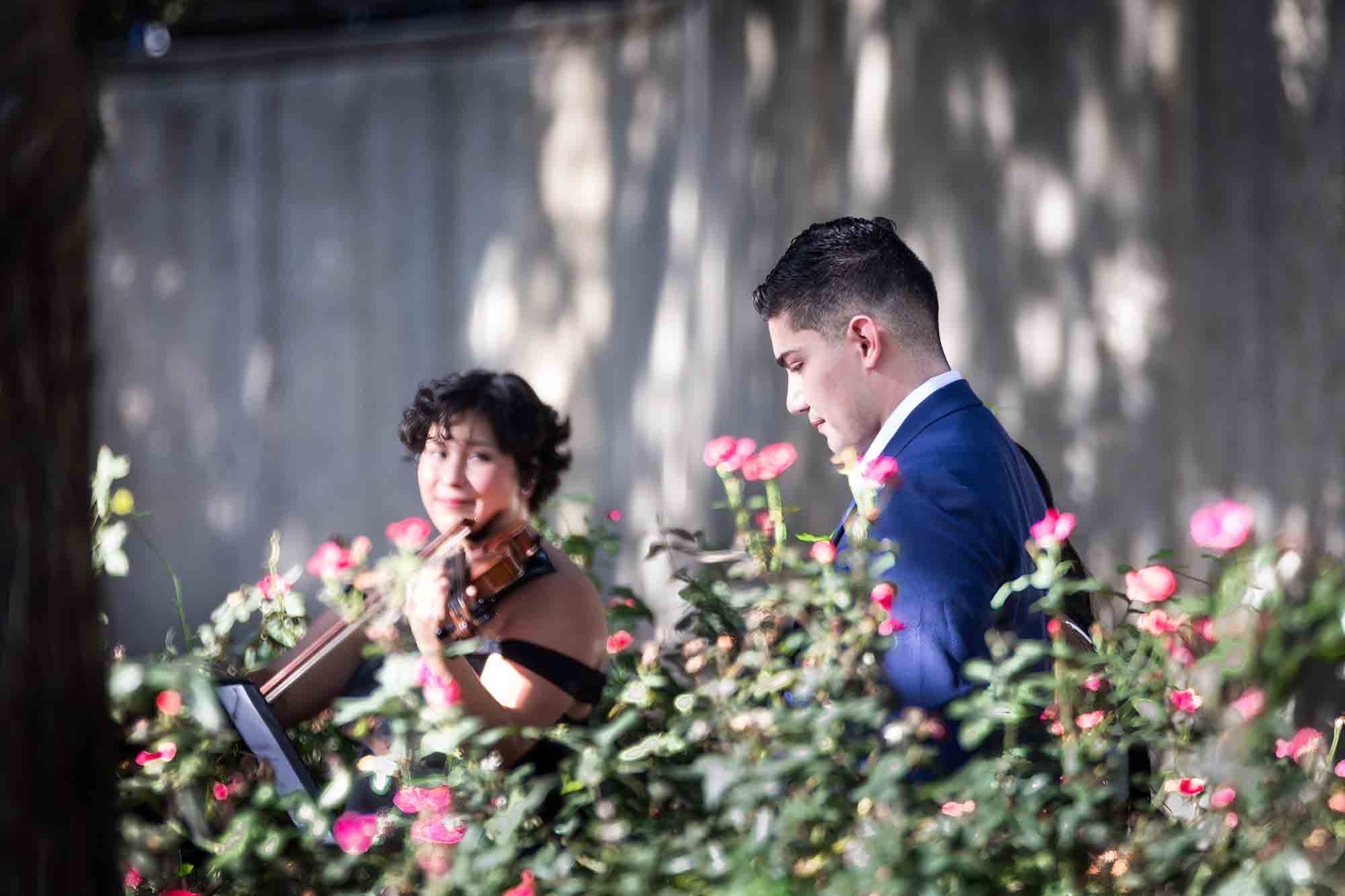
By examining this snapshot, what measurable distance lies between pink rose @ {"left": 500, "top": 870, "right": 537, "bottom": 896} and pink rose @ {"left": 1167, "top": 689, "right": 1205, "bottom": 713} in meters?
0.83

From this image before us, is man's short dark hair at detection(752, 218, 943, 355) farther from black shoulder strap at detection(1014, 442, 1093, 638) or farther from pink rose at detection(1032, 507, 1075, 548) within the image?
pink rose at detection(1032, 507, 1075, 548)

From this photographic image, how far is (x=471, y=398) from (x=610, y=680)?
0.57 m

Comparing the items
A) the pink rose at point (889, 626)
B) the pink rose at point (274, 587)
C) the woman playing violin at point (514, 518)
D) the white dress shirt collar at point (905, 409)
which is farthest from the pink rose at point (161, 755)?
the white dress shirt collar at point (905, 409)

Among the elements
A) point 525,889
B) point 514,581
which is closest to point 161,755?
point 525,889

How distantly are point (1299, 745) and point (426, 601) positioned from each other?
122 cm

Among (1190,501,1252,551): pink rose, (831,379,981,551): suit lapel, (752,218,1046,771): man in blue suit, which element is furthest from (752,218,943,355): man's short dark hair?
(1190,501,1252,551): pink rose

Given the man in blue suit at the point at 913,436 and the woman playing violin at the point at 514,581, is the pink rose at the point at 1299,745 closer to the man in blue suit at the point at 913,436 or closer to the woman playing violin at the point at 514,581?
the man in blue suit at the point at 913,436

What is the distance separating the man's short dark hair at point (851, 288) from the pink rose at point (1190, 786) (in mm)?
900

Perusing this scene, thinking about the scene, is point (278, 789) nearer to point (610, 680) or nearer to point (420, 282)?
point (610, 680)

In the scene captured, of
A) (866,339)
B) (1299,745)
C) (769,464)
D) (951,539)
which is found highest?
(866,339)

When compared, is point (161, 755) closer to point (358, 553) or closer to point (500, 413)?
point (358, 553)

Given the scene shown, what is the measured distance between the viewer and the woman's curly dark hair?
108 inches

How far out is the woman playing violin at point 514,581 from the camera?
8.39 feet

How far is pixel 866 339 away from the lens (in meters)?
2.47
